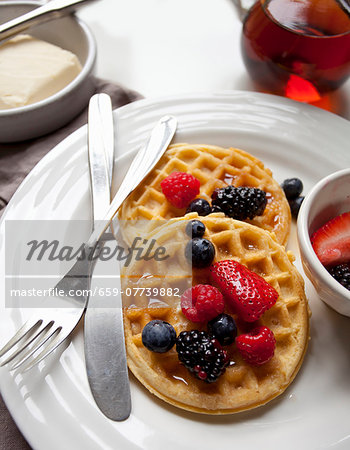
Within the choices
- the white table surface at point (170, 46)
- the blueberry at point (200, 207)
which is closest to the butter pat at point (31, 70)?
the white table surface at point (170, 46)

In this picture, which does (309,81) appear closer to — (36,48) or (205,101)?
(205,101)

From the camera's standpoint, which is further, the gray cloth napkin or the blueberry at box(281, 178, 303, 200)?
the gray cloth napkin

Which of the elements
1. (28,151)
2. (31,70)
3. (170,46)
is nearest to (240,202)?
(28,151)

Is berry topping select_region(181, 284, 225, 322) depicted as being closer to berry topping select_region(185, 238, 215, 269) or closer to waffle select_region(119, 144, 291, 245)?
berry topping select_region(185, 238, 215, 269)

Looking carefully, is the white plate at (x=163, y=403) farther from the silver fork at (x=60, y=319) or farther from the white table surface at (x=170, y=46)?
the white table surface at (x=170, y=46)

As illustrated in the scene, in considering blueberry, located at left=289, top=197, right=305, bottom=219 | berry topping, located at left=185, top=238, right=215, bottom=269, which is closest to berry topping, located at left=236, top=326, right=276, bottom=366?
berry topping, located at left=185, top=238, right=215, bottom=269

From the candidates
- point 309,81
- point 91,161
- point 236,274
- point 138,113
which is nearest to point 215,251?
point 236,274
